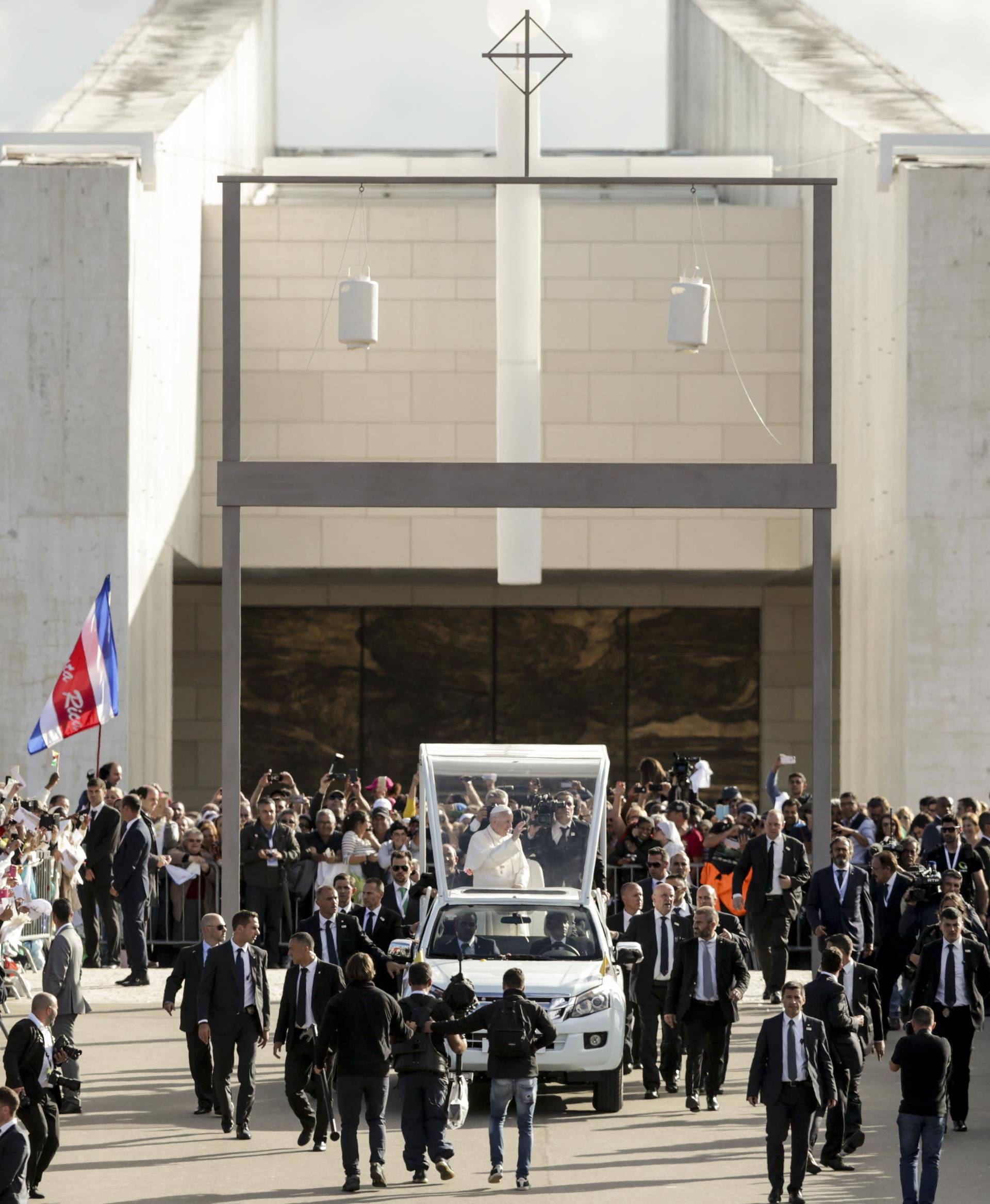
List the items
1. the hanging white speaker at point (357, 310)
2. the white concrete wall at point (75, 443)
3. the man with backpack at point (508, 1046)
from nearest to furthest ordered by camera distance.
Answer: the man with backpack at point (508, 1046) < the hanging white speaker at point (357, 310) < the white concrete wall at point (75, 443)

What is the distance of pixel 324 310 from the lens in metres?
31.6

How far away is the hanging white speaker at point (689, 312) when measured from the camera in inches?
763

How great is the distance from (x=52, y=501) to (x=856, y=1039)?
15.9m

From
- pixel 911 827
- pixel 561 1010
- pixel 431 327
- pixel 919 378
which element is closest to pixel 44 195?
pixel 431 327

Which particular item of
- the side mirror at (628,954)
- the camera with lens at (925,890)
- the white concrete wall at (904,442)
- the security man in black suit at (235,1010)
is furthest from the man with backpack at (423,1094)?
the white concrete wall at (904,442)

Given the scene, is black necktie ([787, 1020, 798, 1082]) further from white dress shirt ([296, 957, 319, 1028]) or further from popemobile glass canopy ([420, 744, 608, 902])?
popemobile glass canopy ([420, 744, 608, 902])

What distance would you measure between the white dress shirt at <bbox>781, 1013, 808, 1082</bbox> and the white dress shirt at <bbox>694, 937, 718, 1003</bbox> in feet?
8.37

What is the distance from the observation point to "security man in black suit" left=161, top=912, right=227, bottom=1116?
1454cm

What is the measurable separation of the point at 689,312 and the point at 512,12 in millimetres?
4825

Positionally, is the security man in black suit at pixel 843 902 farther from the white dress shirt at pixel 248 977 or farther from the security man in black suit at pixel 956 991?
the white dress shirt at pixel 248 977

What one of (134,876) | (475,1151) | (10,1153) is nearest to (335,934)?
(475,1151)

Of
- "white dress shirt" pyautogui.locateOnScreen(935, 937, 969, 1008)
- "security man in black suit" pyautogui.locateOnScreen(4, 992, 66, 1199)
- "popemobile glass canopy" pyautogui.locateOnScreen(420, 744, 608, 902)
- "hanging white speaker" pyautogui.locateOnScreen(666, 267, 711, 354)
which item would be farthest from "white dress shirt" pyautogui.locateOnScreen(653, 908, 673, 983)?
"hanging white speaker" pyautogui.locateOnScreen(666, 267, 711, 354)

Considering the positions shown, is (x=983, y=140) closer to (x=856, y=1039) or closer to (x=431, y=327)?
(x=431, y=327)

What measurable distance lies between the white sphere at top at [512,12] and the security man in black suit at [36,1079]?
13078mm
